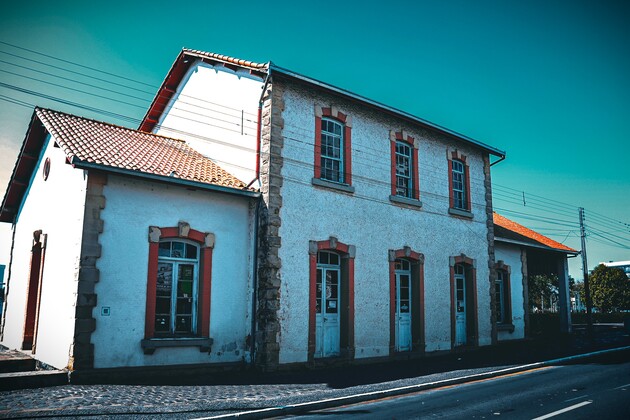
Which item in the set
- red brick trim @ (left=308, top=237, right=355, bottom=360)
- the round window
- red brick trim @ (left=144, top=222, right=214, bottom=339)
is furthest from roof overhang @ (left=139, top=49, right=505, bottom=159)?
the round window

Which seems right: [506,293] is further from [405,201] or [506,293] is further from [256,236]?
[256,236]

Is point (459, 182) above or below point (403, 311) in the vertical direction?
above

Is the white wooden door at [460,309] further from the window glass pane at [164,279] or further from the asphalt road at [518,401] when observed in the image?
the window glass pane at [164,279]

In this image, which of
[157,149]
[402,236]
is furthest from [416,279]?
[157,149]

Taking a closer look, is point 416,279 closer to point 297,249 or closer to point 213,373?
point 297,249

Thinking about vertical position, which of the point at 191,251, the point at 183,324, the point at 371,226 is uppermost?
the point at 371,226

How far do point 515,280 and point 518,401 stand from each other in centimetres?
1234

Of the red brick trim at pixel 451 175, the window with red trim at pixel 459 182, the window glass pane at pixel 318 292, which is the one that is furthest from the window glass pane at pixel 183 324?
the window with red trim at pixel 459 182

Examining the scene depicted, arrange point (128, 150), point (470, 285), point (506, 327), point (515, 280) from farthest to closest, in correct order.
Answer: point (515, 280) → point (506, 327) → point (470, 285) → point (128, 150)

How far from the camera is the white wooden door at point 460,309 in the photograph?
1610 cm

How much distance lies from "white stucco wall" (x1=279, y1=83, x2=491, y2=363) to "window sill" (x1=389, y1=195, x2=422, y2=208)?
0.16 metres

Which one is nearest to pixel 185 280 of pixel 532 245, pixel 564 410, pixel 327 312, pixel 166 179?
pixel 166 179

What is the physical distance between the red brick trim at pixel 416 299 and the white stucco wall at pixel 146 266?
435 centimetres

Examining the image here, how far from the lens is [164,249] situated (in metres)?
10.7
